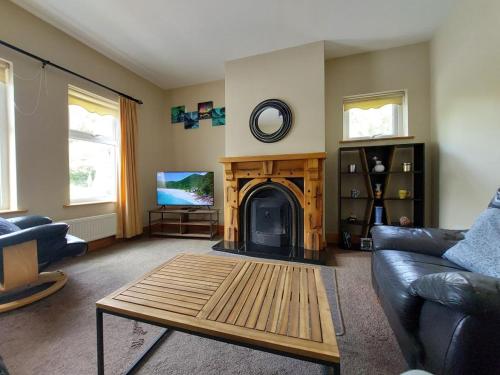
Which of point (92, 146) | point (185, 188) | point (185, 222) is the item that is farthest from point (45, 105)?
point (185, 222)

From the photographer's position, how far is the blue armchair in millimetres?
1454

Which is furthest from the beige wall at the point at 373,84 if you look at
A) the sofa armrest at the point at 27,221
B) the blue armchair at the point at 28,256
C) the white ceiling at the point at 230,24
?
the sofa armrest at the point at 27,221

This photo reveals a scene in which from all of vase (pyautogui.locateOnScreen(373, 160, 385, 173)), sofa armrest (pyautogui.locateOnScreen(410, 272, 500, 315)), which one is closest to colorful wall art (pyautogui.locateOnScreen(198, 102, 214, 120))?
vase (pyautogui.locateOnScreen(373, 160, 385, 173))

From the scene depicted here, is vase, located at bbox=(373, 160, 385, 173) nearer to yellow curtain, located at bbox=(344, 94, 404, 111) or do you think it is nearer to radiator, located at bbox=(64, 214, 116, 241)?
yellow curtain, located at bbox=(344, 94, 404, 111)

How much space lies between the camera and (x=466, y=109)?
1.96 metres

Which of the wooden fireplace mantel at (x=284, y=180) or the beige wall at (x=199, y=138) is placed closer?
the wooden fireplace mantel at (x=284, y=180)

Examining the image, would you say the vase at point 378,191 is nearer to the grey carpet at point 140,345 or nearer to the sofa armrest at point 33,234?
the grey carpet at point 140,345

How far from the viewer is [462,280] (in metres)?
0.66

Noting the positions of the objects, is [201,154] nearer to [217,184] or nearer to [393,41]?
[217,184]

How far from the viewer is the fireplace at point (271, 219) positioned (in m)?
2.66

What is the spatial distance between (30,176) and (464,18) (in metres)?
4.59

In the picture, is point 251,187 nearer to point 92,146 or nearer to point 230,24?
point 230,24

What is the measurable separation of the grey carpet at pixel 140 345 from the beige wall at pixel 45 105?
3.83 feet

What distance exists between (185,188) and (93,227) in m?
1.30
